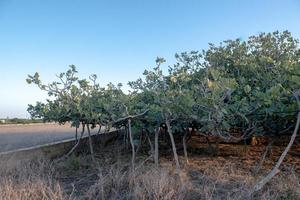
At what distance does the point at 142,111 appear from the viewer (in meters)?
8.77

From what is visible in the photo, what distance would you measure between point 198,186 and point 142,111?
1849mm

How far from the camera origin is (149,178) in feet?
23.8

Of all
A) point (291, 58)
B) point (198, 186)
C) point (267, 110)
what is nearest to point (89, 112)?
point (198, 186)

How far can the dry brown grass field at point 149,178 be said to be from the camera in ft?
22.5

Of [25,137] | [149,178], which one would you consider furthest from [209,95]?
[25,137]

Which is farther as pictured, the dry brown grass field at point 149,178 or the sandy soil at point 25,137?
the sandy soil at point 25,137

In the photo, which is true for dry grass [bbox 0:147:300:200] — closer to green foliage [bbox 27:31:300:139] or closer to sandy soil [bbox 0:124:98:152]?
green foliage [bbox 27:31:300:139]

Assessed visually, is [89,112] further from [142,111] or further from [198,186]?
[198,186]

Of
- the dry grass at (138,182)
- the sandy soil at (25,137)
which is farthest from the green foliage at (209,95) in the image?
the sandy soil at (25,137)

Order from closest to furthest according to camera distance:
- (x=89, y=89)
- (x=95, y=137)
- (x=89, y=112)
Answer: (x=89, y=112), (x=89, y=89), (x=95, y=137)

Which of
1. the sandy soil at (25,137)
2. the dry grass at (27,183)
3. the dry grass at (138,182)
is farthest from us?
the sandy soil at (25,137)

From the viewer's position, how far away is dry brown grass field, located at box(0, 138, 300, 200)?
22.5 feet

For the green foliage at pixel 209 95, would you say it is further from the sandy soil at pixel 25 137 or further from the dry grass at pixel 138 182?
the sandy soil at pixel 25 137

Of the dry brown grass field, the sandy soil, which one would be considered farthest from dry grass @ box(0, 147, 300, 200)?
the sandy soil
